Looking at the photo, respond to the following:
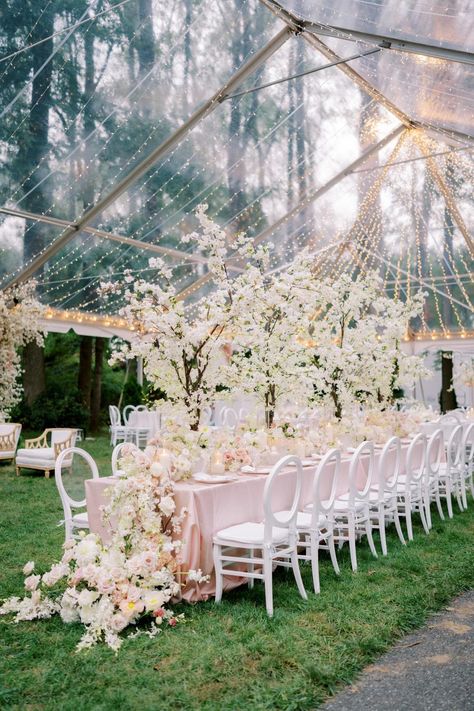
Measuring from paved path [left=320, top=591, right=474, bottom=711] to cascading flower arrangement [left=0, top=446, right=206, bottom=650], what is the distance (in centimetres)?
115

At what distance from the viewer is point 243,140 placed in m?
10.7

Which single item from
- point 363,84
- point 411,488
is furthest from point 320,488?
point 363,84

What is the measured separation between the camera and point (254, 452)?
5129mm

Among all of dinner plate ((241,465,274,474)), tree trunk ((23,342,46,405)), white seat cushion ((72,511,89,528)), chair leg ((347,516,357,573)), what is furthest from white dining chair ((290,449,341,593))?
tree trunk ((23,342,46,405))

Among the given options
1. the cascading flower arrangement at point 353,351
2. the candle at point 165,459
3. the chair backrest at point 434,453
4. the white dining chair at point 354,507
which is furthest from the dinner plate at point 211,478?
the chair backrest at point 434,453

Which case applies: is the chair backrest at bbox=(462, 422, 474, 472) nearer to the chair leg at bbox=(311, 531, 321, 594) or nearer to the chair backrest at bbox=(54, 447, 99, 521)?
the chair leg at bbox=(311, 531, 321, 594)

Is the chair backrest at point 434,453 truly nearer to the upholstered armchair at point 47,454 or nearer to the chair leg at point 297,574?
the chair leg at point 297,574

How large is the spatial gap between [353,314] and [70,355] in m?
15.3

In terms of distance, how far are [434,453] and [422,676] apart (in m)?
4.61

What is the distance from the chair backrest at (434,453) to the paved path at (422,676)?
8.33 feet

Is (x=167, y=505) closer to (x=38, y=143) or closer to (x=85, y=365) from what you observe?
(x=38, y=143)

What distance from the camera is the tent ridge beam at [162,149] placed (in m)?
8.98

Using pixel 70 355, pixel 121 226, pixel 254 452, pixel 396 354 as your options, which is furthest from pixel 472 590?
pixel 70 355

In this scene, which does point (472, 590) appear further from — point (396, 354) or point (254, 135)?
point (254, 135)
